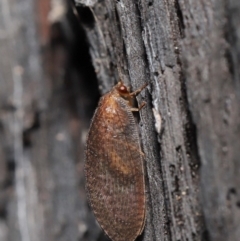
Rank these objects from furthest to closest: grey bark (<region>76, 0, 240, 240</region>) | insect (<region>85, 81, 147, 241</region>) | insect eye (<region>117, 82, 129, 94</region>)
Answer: insect eye (<region>117, 82, 129, 94</region>) → insect (<region>85, 81, 147, 241</region>) → grey bark (<region>76, 0, 240, 240</region>)

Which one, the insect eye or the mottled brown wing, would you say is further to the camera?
the insect eye

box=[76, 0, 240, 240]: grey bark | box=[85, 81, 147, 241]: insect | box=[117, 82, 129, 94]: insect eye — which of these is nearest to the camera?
box=[76, 0, 240, 240]: grey bark

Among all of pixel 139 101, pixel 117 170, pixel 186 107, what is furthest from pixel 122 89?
pixel 186 107

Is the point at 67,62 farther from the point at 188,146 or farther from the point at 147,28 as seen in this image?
the point at 188,146

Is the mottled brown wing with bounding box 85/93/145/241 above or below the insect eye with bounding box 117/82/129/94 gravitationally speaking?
below

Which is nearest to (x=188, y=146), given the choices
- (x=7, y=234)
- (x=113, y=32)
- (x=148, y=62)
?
(x=148, y=62)
